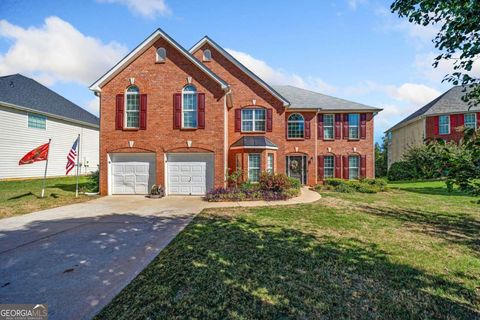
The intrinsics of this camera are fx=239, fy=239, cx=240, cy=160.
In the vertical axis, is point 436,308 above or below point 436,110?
below

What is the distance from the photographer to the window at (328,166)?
65.7 feet

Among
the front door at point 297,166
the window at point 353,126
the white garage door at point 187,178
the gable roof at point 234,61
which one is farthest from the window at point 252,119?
the window at point 353,126

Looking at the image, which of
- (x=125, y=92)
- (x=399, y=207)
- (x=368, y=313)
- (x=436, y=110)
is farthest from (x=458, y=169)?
(x=436, y=110)

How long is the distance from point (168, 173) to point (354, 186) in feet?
41.3

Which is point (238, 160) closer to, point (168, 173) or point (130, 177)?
point (168, 173)

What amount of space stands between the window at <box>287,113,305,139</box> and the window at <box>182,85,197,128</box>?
8235 millimetres

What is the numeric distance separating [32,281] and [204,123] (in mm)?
10816

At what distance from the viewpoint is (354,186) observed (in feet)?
55.0

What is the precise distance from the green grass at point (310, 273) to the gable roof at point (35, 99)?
72.8ft

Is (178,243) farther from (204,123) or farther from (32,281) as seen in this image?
(204,123)

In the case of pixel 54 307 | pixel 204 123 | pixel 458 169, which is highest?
pixel 204 123

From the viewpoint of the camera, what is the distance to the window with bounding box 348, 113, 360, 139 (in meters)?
19.8

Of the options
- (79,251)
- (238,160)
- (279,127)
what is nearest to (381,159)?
(279,127)

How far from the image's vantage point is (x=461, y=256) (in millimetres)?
5266
